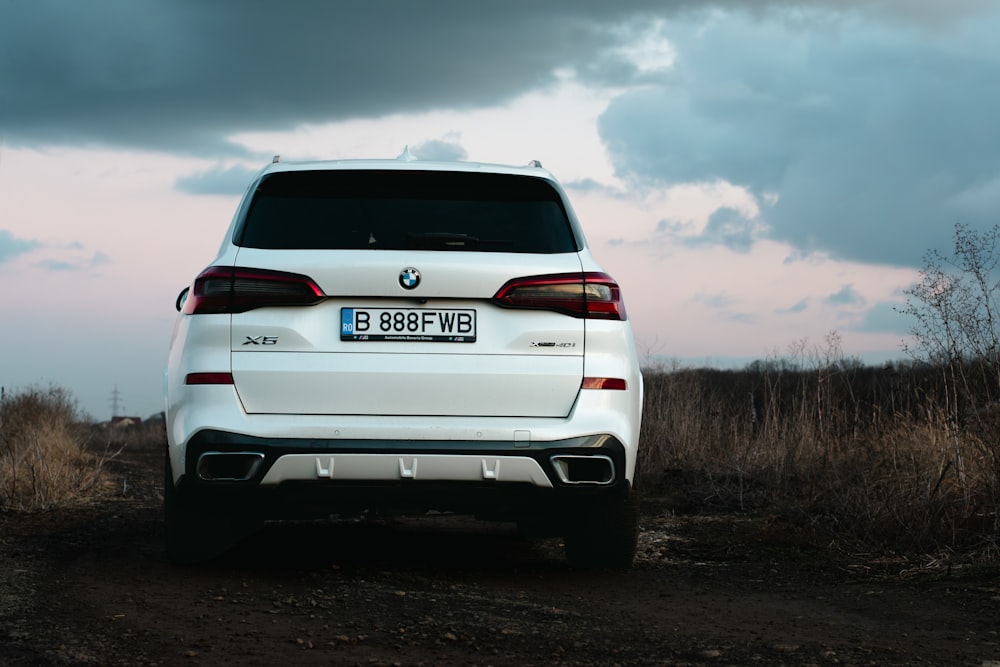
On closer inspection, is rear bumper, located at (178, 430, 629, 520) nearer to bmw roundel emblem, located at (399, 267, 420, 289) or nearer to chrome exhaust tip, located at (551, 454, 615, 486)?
chrome exhaust tip, located at (551, 454, 615, 486)

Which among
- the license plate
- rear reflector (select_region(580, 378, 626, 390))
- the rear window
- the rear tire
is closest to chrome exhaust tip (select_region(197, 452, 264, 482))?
the license plate

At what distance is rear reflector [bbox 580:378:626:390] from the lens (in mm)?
5152

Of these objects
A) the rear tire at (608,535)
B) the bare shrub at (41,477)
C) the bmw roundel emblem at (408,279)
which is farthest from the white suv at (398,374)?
the bare shrub at (41,477)

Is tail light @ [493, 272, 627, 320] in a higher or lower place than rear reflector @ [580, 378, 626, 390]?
higher

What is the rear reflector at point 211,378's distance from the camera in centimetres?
509

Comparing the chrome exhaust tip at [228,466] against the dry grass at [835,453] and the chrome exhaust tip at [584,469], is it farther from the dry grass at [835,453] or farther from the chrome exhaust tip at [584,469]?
the dry grass at [835,453]

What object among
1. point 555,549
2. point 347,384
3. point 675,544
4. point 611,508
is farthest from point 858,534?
point 347,384

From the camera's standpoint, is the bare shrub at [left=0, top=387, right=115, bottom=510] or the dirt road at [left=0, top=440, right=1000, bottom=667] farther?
the bare shrub at [left=0, top=387, right=115, bottom=510]

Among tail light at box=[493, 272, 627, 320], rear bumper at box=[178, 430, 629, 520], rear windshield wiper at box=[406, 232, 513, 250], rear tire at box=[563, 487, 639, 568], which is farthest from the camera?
rear tire at box=[563, 487, 639, 568]

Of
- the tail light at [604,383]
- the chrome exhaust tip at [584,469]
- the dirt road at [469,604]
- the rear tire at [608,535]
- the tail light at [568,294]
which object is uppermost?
the tail light at [568,294]

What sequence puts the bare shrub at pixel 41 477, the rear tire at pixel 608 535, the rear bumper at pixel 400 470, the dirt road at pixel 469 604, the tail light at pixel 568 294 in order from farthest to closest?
the bare shrub at pixel 41 477 → the rear tire at pixel 608 535 → the tail light at pixel 568 294 → the rear bumper at pixel 400 470 → the dirt road at pixel 469 604

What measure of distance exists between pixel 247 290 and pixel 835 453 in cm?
667

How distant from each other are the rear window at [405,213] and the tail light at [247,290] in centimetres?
19

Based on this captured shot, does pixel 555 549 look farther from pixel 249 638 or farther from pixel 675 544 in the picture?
pixel 249 638
